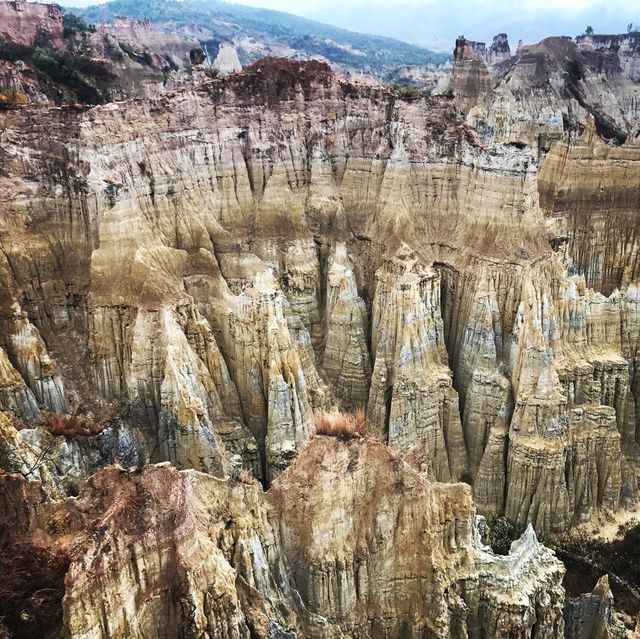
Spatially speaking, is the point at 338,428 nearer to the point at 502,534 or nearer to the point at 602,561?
the point at 502,534

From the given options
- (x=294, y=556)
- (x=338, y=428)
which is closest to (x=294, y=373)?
(x=338, y=428)

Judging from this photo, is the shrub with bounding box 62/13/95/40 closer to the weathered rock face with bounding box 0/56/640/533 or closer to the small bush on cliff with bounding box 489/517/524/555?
the weathered rock face with bounding box 0/56/640/533

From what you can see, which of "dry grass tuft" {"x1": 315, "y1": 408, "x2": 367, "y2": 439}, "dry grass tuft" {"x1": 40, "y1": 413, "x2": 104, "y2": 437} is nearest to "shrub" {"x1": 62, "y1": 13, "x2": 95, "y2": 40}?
"dry grass tuft" {"x1": 40, "y1": 413, "x2": 104, "y2": 437}

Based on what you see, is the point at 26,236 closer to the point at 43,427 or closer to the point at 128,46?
the point at 43,427

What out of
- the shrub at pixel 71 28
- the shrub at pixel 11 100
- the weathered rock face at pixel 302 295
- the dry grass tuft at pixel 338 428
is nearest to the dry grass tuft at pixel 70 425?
the weathered rock face at pixel 302 295

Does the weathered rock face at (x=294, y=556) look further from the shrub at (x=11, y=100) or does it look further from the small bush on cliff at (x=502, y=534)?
the shrub at (x=11, y=100)

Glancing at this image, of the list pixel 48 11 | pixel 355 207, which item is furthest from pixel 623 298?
pixel 48 11
